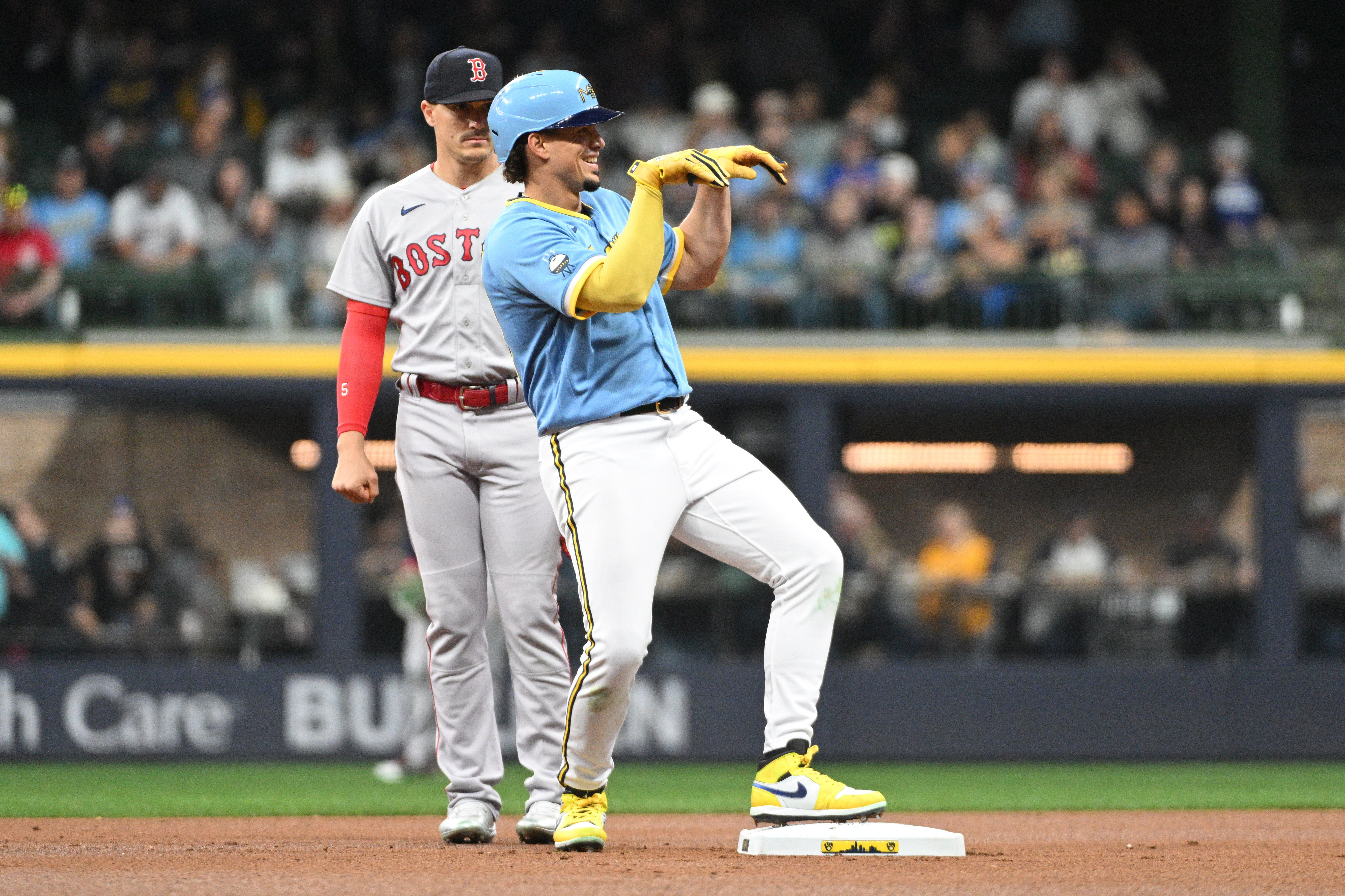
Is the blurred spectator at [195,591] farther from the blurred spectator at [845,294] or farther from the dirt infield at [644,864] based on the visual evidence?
the dirt infield at [644,864]

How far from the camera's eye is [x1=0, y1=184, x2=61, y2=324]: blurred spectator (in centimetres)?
1152

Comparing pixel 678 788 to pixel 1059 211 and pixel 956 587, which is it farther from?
pixel 1059 211

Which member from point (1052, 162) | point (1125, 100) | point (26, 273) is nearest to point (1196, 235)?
point (1052, 162)

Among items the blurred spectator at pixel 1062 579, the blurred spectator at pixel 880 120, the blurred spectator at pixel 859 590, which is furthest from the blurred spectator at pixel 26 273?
the blurred spectator at pixel 1062 579

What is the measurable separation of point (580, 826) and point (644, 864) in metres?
0.32

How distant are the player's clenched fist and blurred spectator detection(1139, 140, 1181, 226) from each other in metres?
8.52

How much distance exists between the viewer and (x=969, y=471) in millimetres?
12898

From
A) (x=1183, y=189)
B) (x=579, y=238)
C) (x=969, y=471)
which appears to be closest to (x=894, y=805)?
(x=579, y=238)

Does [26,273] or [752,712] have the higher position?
[26,273]

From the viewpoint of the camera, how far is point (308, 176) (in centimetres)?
1272

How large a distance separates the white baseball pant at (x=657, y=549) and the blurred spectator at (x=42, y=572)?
7.41m

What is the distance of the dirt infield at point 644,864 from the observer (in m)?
4.03

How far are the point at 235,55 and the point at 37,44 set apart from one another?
160 centimetres

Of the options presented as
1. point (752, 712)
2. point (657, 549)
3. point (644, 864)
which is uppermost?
point (657, 549)
